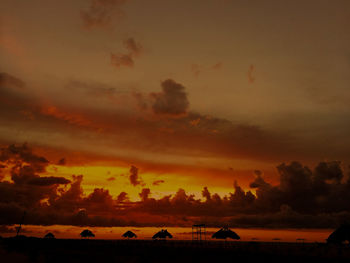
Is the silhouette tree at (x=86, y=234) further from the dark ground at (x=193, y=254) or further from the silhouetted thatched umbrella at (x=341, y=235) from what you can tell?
the silhouetted thatched umbrella at (x=341, y=235)

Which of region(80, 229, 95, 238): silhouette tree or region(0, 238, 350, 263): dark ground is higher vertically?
region(80, 229, 95, 238): silhouette tree

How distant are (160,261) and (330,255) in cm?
2179

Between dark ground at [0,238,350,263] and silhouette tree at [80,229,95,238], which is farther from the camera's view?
silhouette tree at [80,229,95,238]

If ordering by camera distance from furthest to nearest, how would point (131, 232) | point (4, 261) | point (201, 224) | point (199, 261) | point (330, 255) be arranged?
point (131, 232) < point (201, 224) < point (330, 255) < point (199, 261) < point (4, 261)

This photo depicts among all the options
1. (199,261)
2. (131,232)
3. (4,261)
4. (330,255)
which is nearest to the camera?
(4,261)

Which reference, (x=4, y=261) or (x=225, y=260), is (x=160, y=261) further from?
(x=4, y=261)

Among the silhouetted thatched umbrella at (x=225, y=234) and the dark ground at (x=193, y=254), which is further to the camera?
the silhouetted thatched umbrella at (x=225, y=234)

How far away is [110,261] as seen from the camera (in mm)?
36094

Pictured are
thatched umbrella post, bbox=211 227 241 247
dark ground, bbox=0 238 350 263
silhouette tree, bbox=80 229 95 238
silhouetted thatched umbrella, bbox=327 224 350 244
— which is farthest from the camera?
silhouette tree, bbox=80 229 95 238

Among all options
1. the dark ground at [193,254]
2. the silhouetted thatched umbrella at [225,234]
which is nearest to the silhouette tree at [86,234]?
the dark ground at [193,254]

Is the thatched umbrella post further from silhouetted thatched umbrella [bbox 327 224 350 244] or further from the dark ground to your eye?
silhouetted thatched umbrella [bbox 327 224 350 244]

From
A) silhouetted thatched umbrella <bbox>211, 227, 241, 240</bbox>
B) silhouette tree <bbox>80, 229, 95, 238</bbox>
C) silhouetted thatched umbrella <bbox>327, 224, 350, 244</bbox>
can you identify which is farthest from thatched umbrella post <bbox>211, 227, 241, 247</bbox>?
silhouette tree <bbox>80, 229, 95, 238</bbox>

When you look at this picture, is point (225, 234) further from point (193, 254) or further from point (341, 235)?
point (341, 235)

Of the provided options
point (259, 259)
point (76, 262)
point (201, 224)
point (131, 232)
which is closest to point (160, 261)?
point (76, 262)
